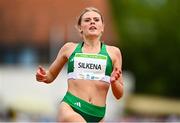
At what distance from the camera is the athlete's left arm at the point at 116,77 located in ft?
32.6

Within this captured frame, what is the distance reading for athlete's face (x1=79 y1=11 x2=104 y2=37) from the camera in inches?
405

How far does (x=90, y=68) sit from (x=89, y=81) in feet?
0.43

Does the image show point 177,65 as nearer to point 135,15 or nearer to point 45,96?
point 135,15

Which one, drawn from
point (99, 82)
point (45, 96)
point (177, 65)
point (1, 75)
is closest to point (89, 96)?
point (99, 82)

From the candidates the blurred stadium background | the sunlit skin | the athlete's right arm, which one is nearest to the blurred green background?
the blurred stadium background

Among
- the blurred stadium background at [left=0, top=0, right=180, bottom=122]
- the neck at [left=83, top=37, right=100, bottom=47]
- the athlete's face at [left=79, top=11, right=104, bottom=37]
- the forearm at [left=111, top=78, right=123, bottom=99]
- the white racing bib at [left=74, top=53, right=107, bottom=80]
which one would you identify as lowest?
the blurred stadium background at [left=0, top=0, right=180, bottom=122]

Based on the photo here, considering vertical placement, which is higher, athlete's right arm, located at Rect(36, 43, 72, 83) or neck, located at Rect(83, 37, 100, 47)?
neck, located at Rect(83, 37, 100, 47)

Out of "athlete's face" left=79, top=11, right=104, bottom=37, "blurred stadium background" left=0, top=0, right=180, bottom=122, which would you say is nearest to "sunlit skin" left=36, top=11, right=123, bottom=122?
"athlete's face" left=79, top=11, right=104, bottom=37

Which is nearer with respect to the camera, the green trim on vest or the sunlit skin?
the sunlit skin

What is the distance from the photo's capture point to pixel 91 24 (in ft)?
33.8

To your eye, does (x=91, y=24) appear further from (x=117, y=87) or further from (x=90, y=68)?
(x=117, y=87)

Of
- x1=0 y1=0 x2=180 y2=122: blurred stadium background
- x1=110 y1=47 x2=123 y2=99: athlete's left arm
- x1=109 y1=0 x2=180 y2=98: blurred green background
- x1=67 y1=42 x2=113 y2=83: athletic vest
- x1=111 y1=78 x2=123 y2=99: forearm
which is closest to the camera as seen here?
x1=110 y1=47 x2=123 y2=99: athlete's left arm

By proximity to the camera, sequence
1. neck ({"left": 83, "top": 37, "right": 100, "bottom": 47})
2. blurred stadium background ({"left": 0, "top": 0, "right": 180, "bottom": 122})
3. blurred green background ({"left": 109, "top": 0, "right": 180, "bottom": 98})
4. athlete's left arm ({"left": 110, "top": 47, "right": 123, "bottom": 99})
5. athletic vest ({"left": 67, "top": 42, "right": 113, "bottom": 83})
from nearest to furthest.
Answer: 1. athlete's left arm ({"left": 110, "top": 47, "right": 123, "bottom": 99})
2. athletic vest ({"left": 67, "top": 42, "right": 113, "bottom": 83})
3. neck ({"left": 83, "top": 37, "right": 100, "bottom": 47})
4. blurred stadium background ({"left": 0, "top": 0, "right": 180, "bottom": 122})
5. blurred green background ({"left": 109, "top": 0, "right": 180, "bottom": 98})

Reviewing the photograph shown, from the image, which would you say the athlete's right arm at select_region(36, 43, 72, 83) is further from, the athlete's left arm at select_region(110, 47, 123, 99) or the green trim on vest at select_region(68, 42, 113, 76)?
the athlete's left arm at select_region(110, 47, 123, 99)
